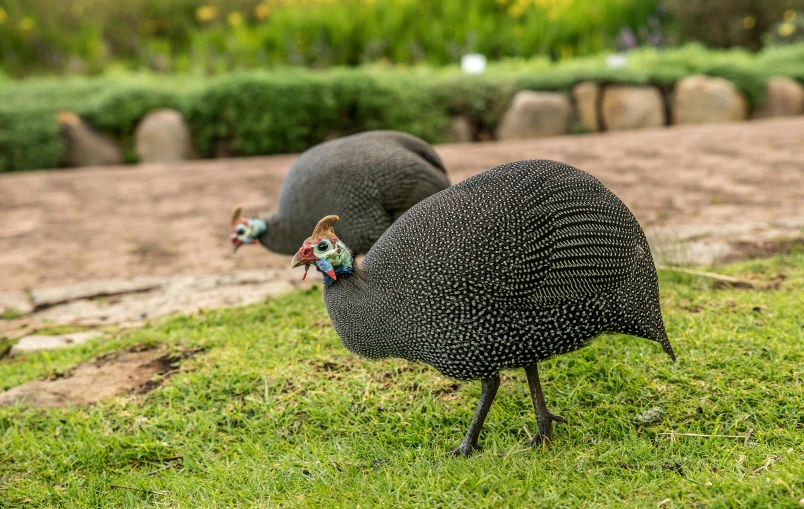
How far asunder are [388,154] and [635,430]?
1591mm

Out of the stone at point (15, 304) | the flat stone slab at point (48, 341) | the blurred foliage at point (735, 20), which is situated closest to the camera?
the flat stone slab at point (48, 341)

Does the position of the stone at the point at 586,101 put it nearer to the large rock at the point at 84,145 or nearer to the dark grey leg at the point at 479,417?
the large rock at the point at 84,145

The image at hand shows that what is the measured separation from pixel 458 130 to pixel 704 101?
2818mm

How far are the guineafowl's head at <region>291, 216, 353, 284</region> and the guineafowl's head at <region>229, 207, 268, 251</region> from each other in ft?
4.45

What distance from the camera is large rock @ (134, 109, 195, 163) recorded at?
796 centimetres

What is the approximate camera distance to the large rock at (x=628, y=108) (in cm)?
857

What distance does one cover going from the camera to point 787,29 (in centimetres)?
1042

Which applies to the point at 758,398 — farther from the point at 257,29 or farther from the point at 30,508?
the point at 257,29

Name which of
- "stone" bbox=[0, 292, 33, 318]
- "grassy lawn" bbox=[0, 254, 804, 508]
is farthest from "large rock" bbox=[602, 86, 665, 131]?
"stone" bbox=[0, 292, 33, 318]

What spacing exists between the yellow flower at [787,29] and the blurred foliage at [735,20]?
5 cm

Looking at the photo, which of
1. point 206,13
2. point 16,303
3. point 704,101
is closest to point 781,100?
point 704,101

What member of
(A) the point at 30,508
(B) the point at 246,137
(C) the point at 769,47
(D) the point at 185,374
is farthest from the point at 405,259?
(C) the point at 769,47

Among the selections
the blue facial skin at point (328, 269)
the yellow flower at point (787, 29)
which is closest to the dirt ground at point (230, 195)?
the blue facial skin at point (328, 269)

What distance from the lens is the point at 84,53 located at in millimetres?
10828
